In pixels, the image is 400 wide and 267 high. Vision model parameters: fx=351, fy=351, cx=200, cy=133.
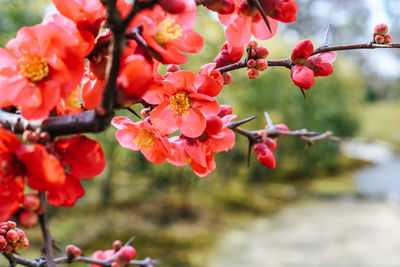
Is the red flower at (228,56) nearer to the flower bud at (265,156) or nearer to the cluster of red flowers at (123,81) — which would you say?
the cluster of red flowers at (123,81)

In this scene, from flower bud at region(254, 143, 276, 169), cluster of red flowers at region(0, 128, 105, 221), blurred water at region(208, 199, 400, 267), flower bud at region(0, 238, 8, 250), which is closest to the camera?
cluster of red flowers at region(0, 128, 105, 221)

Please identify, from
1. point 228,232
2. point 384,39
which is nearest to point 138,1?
point 384,39

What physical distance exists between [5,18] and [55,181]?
2917 millimetres

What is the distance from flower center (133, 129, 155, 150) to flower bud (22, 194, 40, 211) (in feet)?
0.50

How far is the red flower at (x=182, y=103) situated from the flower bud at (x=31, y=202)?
0.14 metres

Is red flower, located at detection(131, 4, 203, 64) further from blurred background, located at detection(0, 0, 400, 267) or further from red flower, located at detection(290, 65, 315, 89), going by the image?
blurred background, located at detection(0, 0, 400, 267)

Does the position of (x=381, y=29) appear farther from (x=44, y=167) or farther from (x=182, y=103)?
(x=44, y=167)

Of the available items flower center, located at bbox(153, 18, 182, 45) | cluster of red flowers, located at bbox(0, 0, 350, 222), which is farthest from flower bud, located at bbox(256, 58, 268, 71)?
flower center, located at bbox(153, 18, 182, 45)

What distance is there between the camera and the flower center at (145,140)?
0.39 m

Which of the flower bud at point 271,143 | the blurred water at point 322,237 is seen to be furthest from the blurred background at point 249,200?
the flower bud at point 271,143

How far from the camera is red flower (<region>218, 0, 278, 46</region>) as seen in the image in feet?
1.17

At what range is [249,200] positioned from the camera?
551cm

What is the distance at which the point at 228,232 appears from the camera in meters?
4.25

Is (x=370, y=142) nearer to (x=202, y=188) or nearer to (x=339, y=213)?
(x=339, y=213)
